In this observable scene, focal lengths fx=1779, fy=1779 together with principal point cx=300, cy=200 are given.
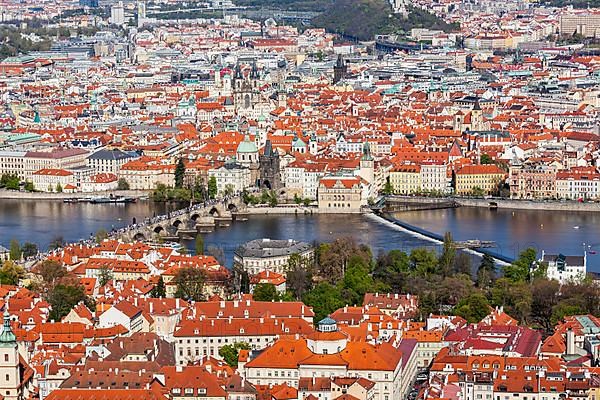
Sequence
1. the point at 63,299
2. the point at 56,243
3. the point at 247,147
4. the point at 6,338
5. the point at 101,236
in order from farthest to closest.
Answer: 1. the point at 247,147
2. the point at 101,236
3. the point at 56,243
4. the point at 63,299
5. the point at 6,338

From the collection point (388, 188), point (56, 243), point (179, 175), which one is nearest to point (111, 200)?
point (179, 175)

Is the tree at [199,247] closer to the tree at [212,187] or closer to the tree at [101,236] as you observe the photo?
the tree at [101,236]

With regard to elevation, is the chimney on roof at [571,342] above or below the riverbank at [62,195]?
above

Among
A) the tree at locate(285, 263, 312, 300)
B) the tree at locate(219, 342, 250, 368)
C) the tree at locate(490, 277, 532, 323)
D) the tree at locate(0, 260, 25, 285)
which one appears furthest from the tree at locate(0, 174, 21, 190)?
the tree at locate(219, 342, 250, 368)

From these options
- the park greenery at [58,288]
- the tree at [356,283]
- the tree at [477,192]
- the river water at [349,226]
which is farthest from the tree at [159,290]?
the tree at [477,192]

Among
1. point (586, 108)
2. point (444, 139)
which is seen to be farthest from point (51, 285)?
point (586, 108)

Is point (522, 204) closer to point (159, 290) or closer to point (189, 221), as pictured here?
point (189, 221)
